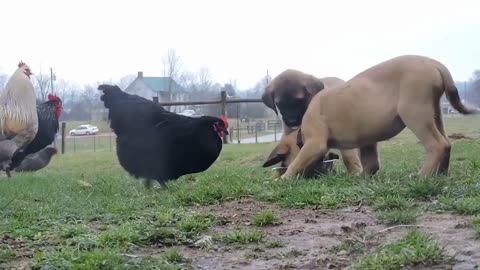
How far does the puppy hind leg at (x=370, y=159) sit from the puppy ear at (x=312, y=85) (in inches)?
38.9

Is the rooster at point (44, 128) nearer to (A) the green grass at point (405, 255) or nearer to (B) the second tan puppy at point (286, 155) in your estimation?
(B) the second tan puppy at point (286, 155)

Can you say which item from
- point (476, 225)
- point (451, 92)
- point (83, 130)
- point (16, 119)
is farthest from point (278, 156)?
point (83, 130)

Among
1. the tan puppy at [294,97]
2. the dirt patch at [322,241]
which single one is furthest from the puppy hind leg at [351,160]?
the dirt patch at [322,241]

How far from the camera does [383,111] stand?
19.1ft

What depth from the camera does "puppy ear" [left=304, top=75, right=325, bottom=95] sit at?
7.22 m

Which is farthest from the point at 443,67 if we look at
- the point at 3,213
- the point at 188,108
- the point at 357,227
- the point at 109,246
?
the point at 188,108

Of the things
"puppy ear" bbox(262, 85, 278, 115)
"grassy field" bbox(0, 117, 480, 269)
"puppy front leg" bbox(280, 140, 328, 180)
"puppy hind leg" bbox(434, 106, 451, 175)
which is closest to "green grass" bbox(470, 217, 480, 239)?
"grassy field" bbox(0, 117, 480, 269)

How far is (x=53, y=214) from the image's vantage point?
4.74 meters

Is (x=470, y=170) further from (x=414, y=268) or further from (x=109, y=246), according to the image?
(x=109, y=246)

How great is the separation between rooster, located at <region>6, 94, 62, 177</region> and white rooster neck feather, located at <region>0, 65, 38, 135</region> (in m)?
0.63

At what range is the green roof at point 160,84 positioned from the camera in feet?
112

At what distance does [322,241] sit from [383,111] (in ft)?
8.33

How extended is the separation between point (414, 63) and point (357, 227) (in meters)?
2.44

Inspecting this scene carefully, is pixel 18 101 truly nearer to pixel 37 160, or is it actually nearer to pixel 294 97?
pixel 37 160
